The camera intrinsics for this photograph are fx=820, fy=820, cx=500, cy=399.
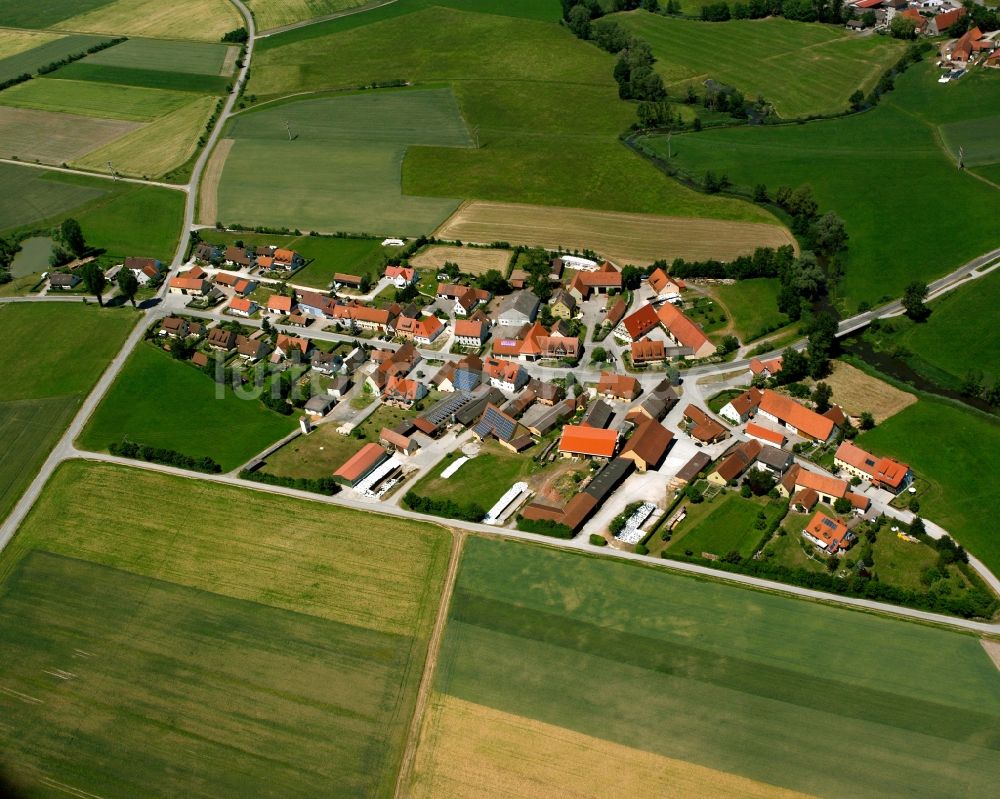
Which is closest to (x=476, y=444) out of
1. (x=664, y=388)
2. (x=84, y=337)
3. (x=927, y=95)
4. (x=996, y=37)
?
(x=664, y=388)

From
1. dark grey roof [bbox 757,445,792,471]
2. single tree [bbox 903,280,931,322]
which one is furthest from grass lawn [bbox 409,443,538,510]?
single tree [bbox 903,280,931,322]

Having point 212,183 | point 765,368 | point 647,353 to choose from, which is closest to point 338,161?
point 212,183

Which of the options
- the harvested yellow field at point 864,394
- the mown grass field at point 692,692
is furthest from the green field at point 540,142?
the mown grass field at point 692,692

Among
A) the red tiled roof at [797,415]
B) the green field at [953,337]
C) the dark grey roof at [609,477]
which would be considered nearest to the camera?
the dark grey roof at [609,477]

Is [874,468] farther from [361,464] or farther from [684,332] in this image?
[361,464]

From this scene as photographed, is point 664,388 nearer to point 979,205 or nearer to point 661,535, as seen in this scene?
point 661,535

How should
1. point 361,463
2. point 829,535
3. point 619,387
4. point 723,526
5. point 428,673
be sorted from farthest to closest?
point 619,387 → point 361,463 → point 723,526 → point 829,535 → point 428,673

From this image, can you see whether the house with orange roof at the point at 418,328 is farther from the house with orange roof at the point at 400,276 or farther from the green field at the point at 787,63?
the green field at the point at 787,63
